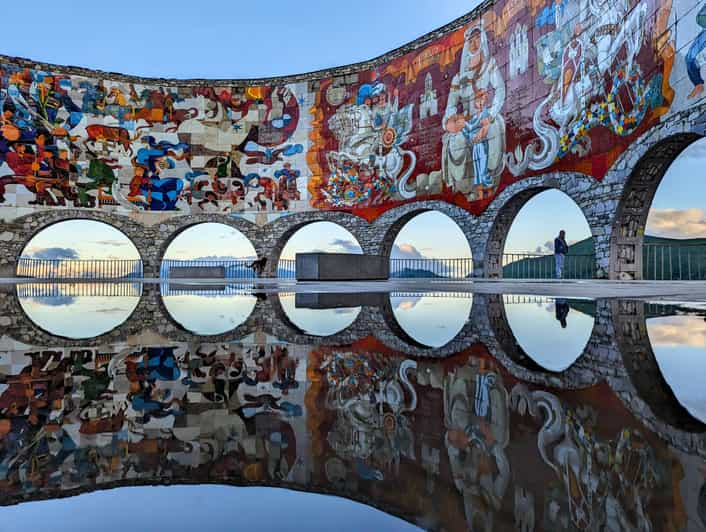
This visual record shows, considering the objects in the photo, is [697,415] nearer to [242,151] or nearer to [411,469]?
[411,469]

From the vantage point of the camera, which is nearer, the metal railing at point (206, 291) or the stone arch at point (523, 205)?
the metal railing at point (206, 291)

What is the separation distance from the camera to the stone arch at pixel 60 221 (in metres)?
21.2

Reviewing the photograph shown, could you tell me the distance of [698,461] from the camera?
775 millimetres

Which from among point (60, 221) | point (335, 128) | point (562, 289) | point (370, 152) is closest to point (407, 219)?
point (370, 152)

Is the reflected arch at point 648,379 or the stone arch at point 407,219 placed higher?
the stone arch at point 407,219

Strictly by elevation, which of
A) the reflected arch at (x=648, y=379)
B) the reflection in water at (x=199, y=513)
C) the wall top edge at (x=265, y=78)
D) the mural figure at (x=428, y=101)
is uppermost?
the wall top edge at (x=265, y=78)

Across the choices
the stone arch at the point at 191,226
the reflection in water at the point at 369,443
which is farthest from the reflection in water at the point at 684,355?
the stone arch at the point at 191,226

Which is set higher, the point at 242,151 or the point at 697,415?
the point at 242,151

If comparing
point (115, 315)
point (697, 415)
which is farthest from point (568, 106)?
point (697, 415)

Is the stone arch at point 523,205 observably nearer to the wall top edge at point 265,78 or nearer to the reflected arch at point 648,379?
the wall top edge at point 265,78

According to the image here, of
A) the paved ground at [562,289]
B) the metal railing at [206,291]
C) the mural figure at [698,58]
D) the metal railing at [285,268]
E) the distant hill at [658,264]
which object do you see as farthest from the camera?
the metal railing at [285,268]

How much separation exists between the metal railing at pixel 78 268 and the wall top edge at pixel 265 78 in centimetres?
909

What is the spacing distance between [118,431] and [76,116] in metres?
25.1

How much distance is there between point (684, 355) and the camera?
1.62 m
